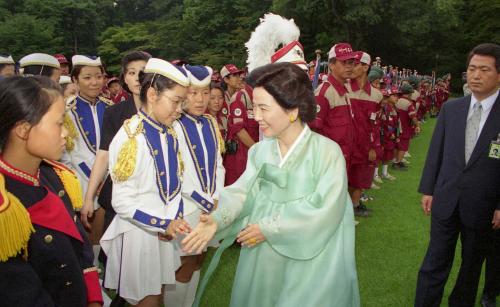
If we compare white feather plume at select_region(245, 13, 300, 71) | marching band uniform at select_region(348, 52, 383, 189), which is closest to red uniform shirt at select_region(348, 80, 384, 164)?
marching band uniform at select_region(348, 52, 383, 189)

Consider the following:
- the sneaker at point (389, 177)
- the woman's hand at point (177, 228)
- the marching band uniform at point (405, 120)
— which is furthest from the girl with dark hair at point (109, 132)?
the marching band uniform at point (405, 120)

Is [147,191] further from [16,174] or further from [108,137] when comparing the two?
[16,174]

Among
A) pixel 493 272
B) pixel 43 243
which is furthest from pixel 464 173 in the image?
pixel 43 243

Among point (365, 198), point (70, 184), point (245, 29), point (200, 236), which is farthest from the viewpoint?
point (245, 29)

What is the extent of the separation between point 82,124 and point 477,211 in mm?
3654

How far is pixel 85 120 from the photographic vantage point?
4.32 m

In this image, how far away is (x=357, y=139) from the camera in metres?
5.76

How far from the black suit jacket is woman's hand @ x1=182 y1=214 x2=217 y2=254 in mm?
2061

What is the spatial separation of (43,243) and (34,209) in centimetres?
15

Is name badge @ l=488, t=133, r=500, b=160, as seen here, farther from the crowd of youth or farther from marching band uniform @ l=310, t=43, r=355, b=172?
marching band uniform @ l=310, t=43, r=355, b=172

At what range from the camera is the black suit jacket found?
328cm

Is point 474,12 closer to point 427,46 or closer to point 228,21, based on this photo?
point 427,46

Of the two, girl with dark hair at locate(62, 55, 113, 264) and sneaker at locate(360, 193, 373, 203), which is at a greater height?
girl with dark hair at locate(62, 55, 113, 264)

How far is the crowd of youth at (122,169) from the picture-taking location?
1772 mm
